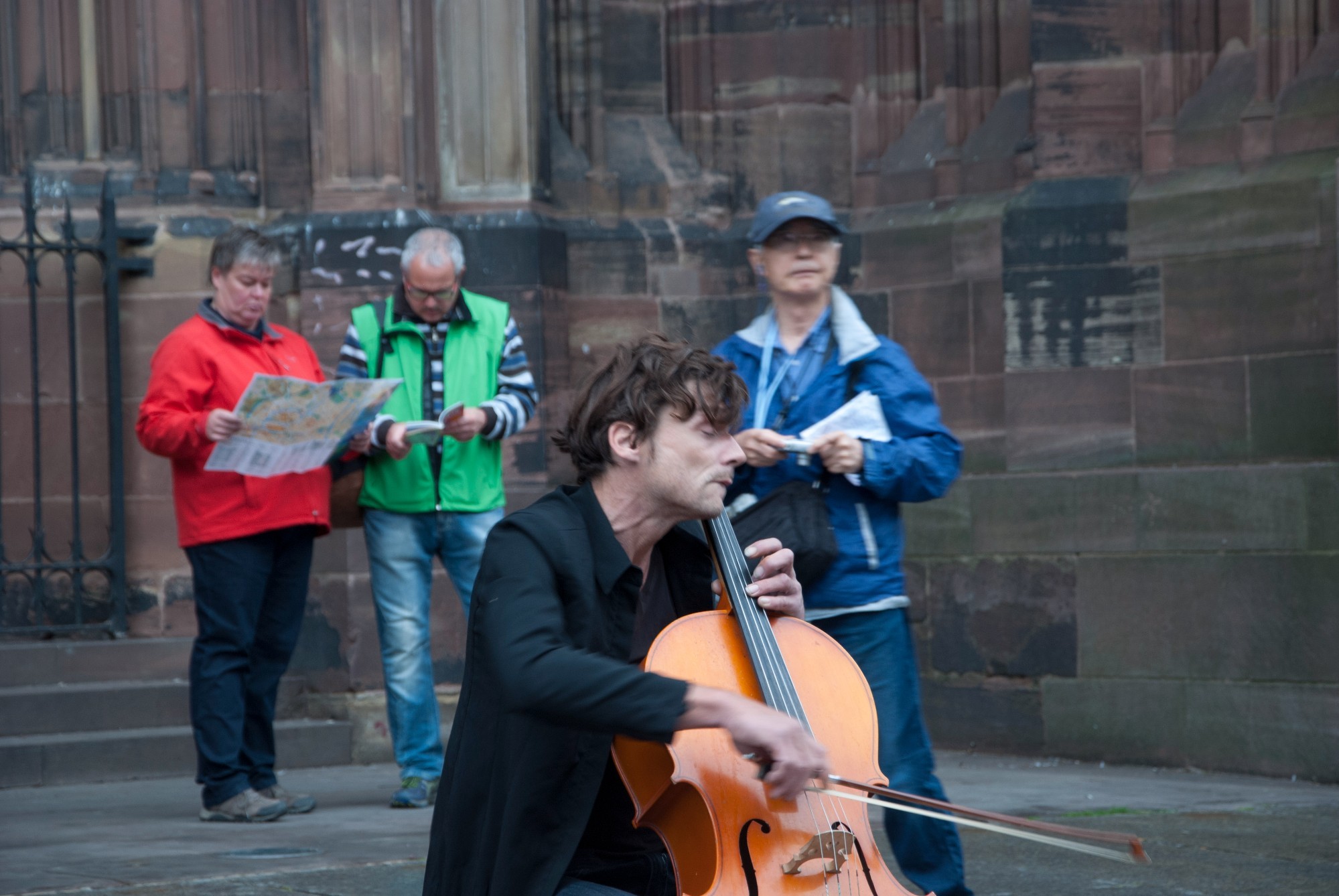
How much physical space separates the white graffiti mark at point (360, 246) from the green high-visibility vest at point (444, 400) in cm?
155

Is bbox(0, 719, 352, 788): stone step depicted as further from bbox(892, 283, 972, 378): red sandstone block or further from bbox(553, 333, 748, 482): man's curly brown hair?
bbox(553, 333, 748, 482): man's curly brown hair

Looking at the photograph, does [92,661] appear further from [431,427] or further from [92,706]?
[431,427]

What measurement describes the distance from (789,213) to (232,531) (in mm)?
2530

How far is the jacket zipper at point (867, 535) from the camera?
12.7 feet

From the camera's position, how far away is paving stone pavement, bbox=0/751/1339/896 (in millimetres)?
4457

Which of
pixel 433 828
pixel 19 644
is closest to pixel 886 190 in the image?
pixel 19 644

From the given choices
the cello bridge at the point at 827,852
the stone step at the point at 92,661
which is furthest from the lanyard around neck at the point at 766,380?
the stone step at the point at 92,661

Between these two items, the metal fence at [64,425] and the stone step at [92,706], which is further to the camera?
the metal fence at [64,425]

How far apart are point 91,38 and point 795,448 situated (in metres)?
5.35

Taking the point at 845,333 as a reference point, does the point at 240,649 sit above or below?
below

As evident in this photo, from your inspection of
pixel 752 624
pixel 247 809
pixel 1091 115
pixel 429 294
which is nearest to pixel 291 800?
pixel 247 809

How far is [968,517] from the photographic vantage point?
7367 millimetres

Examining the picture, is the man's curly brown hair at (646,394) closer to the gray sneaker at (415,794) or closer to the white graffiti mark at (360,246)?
the gray sneaker at (415,794)

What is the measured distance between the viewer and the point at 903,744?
12.5 ft
